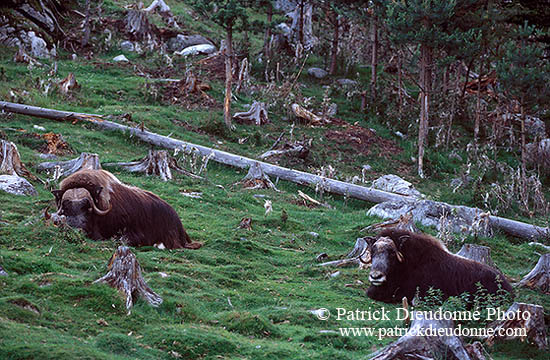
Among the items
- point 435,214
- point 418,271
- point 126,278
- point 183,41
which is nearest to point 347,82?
point 183,41

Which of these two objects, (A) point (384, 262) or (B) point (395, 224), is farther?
(B) point (395, 224)

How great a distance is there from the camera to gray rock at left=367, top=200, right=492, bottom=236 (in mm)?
15406

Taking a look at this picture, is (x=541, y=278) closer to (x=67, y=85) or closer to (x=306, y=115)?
(x=306, y=115)

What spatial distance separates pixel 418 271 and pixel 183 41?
2562 cm

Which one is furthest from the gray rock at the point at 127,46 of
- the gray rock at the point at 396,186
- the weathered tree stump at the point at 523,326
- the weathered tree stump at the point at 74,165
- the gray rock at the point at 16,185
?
the weathered tree stump at the point at 523,326

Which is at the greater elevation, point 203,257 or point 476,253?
point 476,253

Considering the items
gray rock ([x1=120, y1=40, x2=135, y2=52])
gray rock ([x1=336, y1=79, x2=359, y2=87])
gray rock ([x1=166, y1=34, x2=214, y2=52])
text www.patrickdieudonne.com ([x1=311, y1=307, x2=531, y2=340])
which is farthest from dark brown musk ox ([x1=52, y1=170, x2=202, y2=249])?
gray rock ([x1=166, y1=34, x2=214, y2=52])

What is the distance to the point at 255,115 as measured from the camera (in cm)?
2464

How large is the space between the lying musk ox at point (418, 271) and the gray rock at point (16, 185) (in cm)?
683

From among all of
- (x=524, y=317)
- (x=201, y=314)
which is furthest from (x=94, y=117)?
(x=524, y=317)

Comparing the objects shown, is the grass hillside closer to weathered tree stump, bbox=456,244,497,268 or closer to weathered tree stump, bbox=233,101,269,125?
weathered tree stump, bbox=233,101,269,125

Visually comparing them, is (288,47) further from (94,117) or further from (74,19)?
(94,117)

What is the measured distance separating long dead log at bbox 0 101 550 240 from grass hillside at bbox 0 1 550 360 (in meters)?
0.25

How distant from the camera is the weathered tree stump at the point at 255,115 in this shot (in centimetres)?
2459
